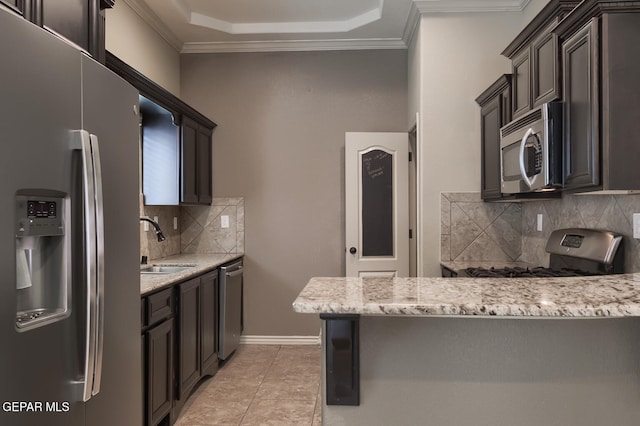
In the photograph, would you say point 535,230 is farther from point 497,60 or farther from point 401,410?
point 401,410

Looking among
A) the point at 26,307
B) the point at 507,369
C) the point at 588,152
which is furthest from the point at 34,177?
the point at 588,152

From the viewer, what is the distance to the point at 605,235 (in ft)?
7.74

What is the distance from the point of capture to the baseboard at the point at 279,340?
14.9ft

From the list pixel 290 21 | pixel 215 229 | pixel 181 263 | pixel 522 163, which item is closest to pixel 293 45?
pixel 290 21

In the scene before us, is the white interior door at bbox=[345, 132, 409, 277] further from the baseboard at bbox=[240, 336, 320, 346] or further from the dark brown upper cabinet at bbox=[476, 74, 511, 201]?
the dark brown upper cabinet at bbox=[476, 74, 511, 201]

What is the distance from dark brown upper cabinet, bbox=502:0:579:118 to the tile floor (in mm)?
2026

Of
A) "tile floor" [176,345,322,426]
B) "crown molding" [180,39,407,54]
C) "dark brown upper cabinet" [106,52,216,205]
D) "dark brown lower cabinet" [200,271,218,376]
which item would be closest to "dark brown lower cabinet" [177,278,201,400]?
"dark brown lower cabinet" [200,271,218,376]

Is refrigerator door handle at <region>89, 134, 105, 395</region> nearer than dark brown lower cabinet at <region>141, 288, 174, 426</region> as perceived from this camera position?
Yes

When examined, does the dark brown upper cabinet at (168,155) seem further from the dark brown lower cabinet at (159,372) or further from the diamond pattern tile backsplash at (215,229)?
the dark brown lower cabinet at (159,372)

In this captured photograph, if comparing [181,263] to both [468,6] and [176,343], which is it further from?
[468,6]

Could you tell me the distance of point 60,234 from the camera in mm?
1414

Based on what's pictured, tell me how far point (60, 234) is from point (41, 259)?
0.09 meters

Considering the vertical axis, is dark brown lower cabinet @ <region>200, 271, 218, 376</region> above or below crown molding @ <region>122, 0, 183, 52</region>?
below

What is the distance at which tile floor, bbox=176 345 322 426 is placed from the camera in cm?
299
